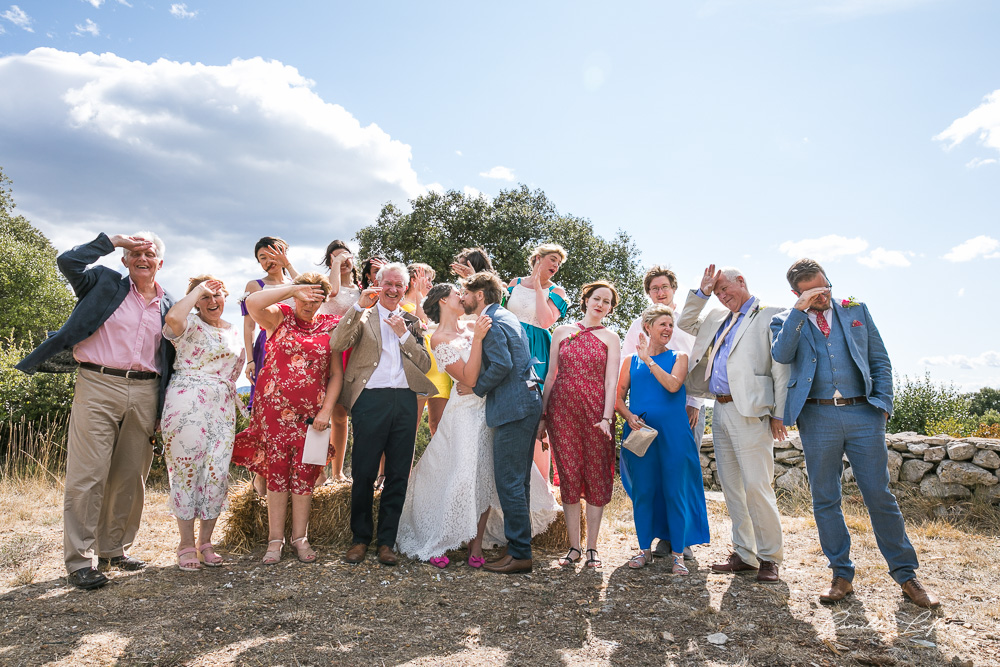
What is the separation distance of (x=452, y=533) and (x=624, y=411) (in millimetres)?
1705

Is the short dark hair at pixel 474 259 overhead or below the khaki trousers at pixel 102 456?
overhead

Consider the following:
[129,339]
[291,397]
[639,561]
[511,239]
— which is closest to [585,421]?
[639,561]

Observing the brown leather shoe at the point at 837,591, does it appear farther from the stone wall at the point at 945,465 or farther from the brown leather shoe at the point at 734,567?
the stone wall at the point at 945,465

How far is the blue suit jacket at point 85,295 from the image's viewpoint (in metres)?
4.28

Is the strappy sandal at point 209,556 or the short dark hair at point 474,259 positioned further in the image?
the short dark hair at point 474,259

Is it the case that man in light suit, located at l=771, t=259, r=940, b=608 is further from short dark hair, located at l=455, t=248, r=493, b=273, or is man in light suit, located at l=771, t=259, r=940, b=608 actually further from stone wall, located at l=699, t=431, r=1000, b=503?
stone wall, located at l=699, t=431, r=1000, b=503

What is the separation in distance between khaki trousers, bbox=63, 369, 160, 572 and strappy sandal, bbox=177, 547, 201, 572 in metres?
0.56

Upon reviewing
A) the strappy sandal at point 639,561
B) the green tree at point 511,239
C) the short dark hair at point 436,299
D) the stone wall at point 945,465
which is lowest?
the strappy sandal at point 639,561

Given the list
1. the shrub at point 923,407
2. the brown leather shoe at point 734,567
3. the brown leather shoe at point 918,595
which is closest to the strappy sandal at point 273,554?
the brown leather shoe at point 734,567

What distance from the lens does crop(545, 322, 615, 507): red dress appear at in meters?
4.90

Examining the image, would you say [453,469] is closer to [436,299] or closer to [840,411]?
[436,299]

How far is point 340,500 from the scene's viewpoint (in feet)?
17.5

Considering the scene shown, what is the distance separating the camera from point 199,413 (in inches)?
177

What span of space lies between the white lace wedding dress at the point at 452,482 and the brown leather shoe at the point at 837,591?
8.12 ft
